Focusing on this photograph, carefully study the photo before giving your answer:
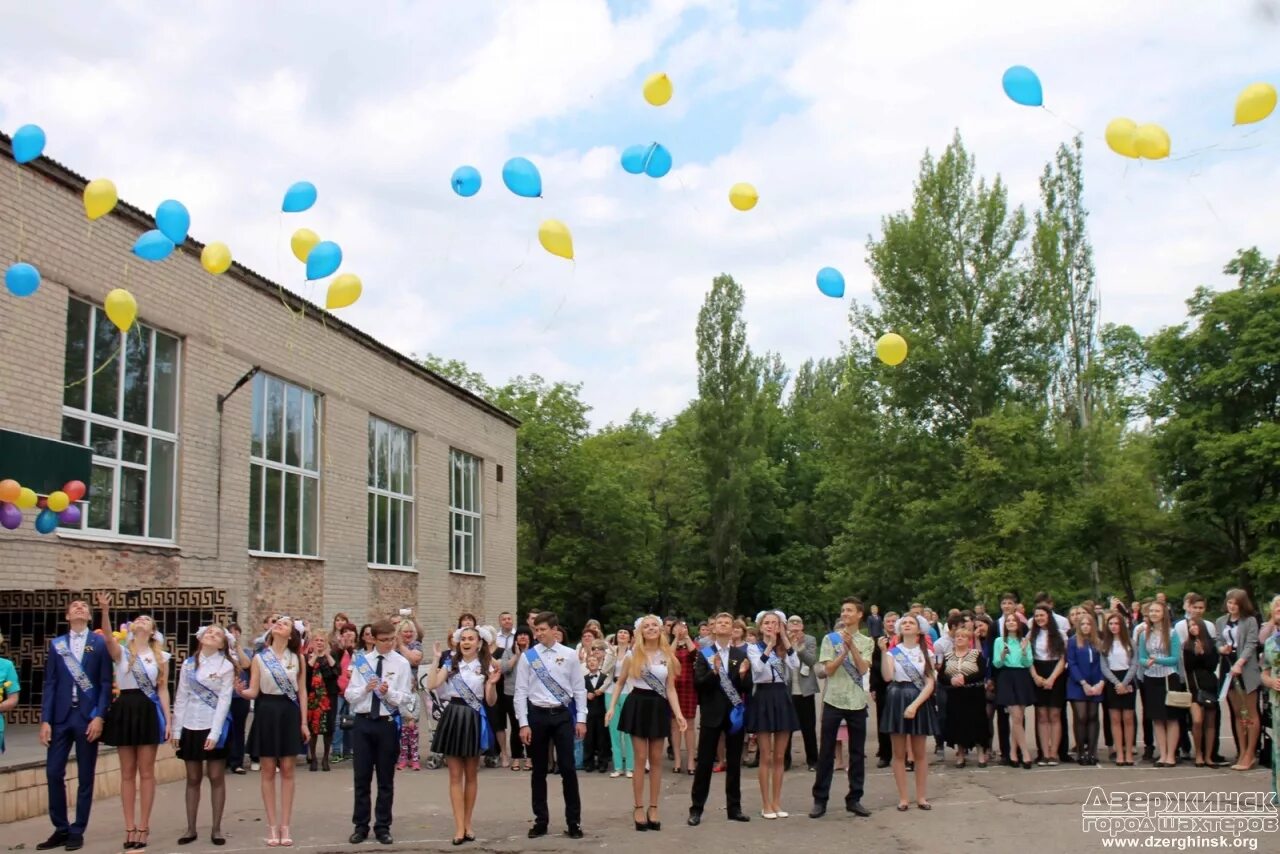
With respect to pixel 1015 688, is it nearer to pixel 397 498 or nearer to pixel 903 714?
pixel 903 714

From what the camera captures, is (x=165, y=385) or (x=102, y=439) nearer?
(x=102, y=439)

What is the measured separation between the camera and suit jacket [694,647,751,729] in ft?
32.6

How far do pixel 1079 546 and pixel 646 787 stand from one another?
23958 millimetres

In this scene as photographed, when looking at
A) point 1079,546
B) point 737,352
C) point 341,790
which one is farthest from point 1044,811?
point 737,352

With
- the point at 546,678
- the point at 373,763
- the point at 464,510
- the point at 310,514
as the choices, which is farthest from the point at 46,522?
the point at 464,510

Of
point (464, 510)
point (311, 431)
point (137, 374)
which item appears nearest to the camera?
point (137, 374)

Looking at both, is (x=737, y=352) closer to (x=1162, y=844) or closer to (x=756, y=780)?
(x=756, y=780)

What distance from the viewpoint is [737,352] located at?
4922 centimetres

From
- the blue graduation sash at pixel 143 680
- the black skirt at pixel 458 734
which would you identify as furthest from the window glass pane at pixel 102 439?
the black skirt at pixel 458 734

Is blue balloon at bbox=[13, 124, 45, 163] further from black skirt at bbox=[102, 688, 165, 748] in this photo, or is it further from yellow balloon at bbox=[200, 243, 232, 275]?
black skirt at bbox=[102, 688, 165, 748]

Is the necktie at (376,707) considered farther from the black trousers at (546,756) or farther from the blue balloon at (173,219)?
the blue balloon at (173,219)

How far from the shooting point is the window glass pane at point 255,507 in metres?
20.6

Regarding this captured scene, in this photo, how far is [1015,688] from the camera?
12758 mm

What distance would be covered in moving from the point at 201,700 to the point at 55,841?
1.62 m
